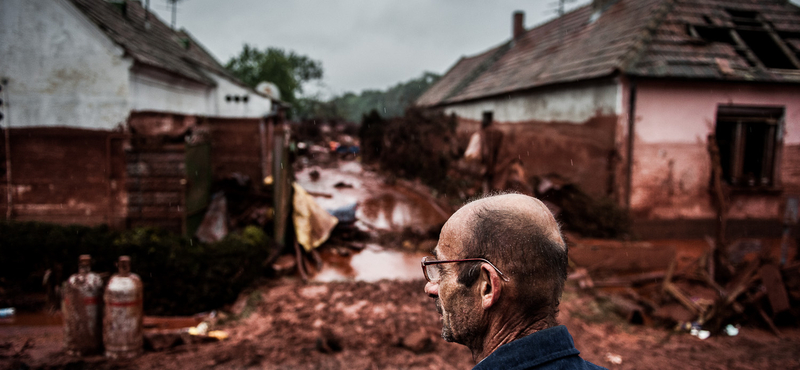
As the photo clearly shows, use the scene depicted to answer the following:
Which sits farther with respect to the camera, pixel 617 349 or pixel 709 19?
pixel 709 19

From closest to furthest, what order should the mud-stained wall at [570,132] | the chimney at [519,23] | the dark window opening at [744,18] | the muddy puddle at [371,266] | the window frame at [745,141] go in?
the muddy puddle at [371,266] → the mud-stained wall at [570,132] → the window frame at [745,141] → the dark window opening at [744,18] → the chimney at [519,23]

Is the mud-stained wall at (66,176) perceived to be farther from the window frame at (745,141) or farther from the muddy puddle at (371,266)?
the window frame at (745,141)

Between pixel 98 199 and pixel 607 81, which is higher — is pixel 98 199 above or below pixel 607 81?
below

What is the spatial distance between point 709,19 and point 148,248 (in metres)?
12.9

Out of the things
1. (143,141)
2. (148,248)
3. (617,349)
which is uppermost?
(143,141)

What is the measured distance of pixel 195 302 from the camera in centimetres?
604

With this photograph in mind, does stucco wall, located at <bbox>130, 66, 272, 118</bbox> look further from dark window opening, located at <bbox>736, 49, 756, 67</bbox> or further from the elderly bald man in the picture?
dark window opening, located at <bbox>736, 49, 756, 67</bbox>

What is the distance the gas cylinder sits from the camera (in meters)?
4.58

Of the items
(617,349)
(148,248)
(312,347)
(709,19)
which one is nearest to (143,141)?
(148,248)

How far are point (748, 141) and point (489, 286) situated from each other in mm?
12130

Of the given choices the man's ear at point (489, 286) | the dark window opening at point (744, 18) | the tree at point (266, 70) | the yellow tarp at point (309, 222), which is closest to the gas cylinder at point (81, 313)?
the yellow tarp at point (309, 222)

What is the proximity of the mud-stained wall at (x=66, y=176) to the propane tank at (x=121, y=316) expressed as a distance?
11.1ft

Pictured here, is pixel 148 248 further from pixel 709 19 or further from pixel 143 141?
pixel 709 19

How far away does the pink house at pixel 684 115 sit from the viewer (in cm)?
948
